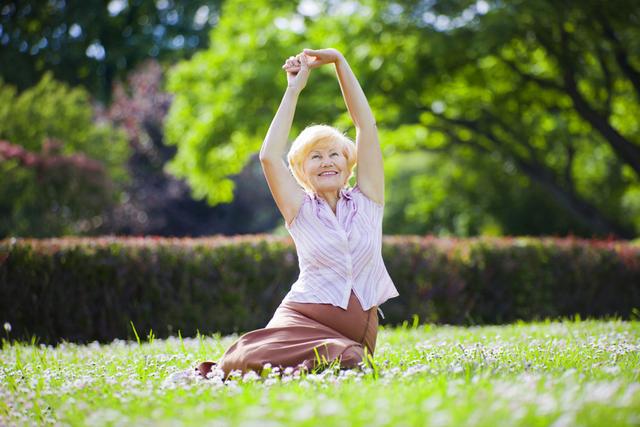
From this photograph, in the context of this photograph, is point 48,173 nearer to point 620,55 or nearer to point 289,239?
point 289,239

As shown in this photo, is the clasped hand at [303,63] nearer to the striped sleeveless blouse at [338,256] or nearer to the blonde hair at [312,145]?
the blonde hair at [312,145]

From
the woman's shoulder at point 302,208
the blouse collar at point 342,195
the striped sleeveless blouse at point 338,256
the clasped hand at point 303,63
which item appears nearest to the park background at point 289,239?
the striped sleeveless blouse at point 338,256

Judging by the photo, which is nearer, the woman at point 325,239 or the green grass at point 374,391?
the green grass at point 374,391

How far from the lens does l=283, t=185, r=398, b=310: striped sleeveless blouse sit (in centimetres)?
381

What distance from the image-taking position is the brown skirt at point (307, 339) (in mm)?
3590

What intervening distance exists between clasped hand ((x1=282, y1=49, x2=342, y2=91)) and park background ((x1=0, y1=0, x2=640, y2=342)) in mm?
2568

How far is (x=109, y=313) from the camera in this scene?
7.25 m

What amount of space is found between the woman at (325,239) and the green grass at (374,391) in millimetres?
244

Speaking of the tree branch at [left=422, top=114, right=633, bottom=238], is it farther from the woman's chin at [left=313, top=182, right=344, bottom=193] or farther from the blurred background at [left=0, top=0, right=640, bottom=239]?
the woman's chin at [left=313, top=182, right=344, bottom=193]

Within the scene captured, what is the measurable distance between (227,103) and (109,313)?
26.6 ft

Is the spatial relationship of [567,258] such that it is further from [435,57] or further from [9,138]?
[9,138]

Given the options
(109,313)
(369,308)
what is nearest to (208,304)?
(109,313)

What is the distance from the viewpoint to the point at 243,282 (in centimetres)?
773

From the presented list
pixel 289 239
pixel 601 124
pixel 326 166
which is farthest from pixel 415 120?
pixel 326 166
